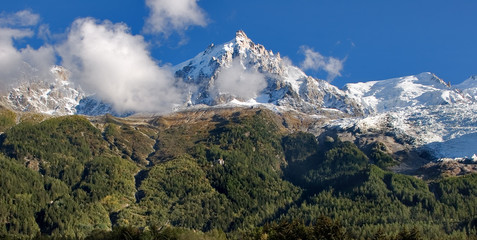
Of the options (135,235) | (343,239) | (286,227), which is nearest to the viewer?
(343,239)

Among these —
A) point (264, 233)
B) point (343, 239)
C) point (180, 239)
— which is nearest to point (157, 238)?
point (180, 239)

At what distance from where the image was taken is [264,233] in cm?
19138

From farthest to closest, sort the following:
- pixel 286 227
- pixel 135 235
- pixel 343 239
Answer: pixel 135 235 → pixel 286 227 → pixel 343 239

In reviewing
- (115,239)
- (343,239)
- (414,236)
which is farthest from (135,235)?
(414,236)

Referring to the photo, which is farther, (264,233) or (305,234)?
(264,233)

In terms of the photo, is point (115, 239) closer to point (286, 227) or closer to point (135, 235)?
point (135, 235)

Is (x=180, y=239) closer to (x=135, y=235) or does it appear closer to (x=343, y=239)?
(x=135, y=235)

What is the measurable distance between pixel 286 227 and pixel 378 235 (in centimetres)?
3086

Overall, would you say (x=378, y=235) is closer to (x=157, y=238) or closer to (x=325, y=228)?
(x=325, y=228)

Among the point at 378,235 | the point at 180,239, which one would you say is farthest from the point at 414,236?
the point at 180,239

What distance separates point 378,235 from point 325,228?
66.8 feet

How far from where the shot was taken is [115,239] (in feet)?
655

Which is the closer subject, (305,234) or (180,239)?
(305,234)

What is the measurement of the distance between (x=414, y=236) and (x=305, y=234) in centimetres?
3479
